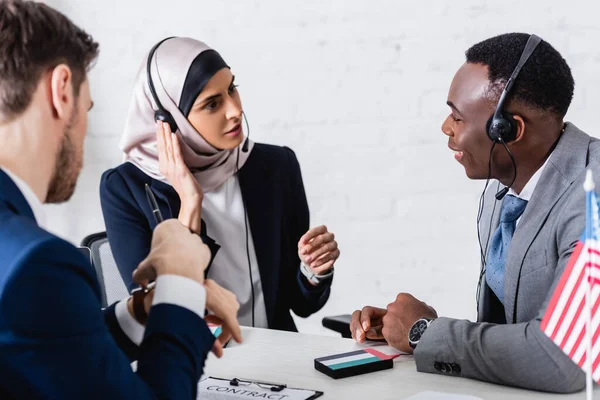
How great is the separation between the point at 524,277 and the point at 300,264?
0.64 metres

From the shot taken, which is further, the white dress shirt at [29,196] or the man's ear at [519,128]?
the man's ear at [519,128]

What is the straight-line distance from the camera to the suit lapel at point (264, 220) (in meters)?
1.82

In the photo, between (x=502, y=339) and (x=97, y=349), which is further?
(x=502, y=339)

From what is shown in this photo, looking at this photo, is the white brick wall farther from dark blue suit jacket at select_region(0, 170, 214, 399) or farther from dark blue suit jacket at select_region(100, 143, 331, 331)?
dark blue suit jacket at select_region(0, 170, 214, 399)

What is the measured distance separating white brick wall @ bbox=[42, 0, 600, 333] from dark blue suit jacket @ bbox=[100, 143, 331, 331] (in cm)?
52

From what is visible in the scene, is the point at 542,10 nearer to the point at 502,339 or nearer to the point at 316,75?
the point at 316,75

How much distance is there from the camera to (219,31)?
2510 millimetres

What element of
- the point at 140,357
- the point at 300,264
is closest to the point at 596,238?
the point at 140,357

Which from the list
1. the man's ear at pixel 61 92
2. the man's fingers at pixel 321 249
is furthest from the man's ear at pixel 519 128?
the man's ear at pixel 61 92

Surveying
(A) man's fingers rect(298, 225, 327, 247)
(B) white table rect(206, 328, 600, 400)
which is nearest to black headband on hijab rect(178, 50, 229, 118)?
(A) man's fingers rect(298, 225, 327, 247)

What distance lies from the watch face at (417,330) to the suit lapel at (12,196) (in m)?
0.75

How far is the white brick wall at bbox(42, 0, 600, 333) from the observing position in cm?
237

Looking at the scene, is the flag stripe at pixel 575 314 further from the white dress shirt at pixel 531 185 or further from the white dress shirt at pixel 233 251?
the white dress shirt at pixel 233 251

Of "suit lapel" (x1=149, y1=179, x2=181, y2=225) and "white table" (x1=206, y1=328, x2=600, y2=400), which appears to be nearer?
"white table" (x1=206, y1=328, x2=600, y2=400)
